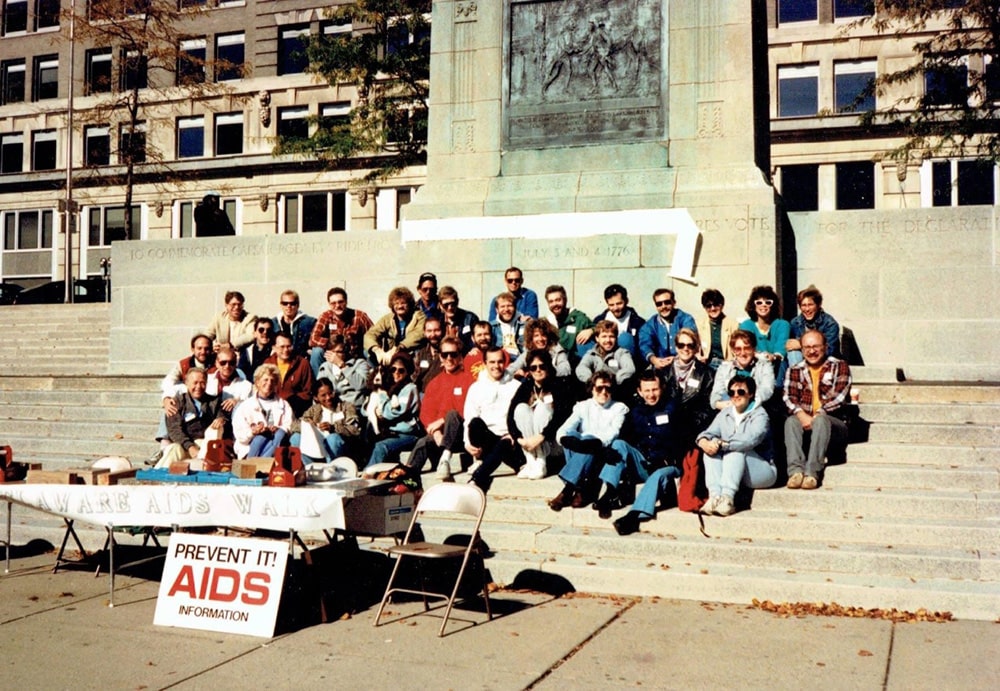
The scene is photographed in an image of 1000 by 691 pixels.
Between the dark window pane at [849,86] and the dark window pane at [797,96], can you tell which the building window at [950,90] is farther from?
the dark window pane at [797,96]

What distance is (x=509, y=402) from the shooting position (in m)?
9.77

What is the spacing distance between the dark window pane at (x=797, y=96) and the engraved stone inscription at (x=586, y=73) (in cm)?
2543

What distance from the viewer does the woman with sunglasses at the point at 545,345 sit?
10.2m

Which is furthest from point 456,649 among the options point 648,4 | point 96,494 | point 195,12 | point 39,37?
point 39,37

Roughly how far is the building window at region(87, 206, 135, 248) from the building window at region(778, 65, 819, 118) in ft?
84.4

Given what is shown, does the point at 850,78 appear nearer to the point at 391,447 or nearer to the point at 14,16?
the point at 391,447

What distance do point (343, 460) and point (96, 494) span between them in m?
1.79

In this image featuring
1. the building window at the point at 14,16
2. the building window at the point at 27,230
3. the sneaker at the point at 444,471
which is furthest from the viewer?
the building window at the point at 14,16

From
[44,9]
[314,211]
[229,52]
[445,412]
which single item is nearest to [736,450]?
[445,412]

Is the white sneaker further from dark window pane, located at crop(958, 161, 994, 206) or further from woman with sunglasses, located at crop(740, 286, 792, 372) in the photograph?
dark window pane, located at crop(958, 161, 994, 206)

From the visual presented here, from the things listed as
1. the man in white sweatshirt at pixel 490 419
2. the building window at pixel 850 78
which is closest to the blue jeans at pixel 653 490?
the man in white sweatshirt at pixel 490 419

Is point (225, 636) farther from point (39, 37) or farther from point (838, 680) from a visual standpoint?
point (39, 37)

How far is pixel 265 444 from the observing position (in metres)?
9.73

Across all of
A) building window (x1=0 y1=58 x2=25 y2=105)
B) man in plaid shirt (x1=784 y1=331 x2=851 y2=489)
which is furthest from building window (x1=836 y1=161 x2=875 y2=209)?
building window (x1=0 y1=58 x2=25 y2=105)
